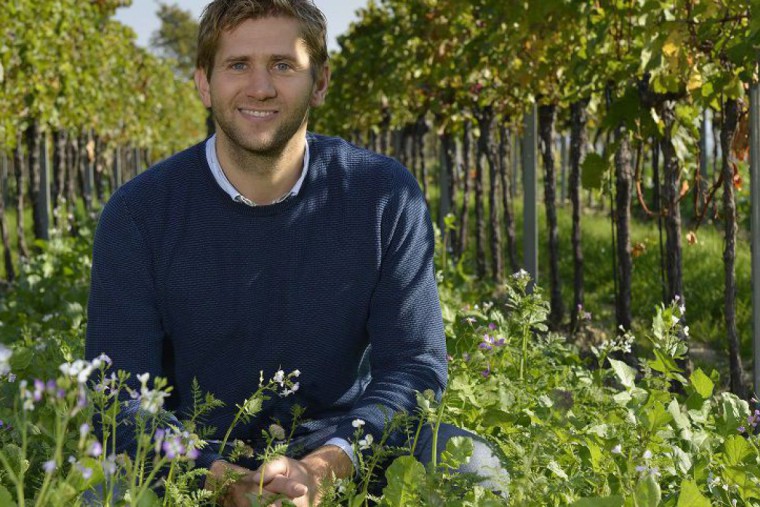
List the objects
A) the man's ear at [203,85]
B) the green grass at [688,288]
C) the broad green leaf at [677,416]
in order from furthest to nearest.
A: the green grass at [688,288]
the man's ear at [203,85]
the broad green leaf at [677,416]

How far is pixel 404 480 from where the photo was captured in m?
1.97

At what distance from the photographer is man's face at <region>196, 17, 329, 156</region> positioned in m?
2.53

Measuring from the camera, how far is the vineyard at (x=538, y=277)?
6.79 ft

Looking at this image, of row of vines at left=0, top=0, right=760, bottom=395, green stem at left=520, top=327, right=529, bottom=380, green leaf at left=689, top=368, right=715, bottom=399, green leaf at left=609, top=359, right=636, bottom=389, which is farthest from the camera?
row of vines at left=0, top=0, right=760, bottom=395

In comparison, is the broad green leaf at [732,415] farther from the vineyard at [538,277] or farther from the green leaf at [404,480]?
the green leaf at [404,480]

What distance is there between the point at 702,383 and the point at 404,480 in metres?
1.03

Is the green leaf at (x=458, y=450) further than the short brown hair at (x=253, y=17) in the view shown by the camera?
No

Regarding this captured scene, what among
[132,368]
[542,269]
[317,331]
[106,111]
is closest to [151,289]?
[132,368]

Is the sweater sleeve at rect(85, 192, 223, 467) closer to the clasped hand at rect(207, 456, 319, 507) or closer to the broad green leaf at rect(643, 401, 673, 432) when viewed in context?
the clasped hand at rect(207, 456, 319, 507)

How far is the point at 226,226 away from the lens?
257cm

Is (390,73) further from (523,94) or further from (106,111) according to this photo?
(106,111)

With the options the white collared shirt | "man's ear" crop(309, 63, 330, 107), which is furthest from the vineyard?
"man's ear" crop(309, 63, 330, 107)

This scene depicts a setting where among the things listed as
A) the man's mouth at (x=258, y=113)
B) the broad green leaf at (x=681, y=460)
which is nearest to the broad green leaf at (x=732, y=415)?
the broad green leaf at (x=681, y=460)

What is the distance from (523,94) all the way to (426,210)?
164 inches
